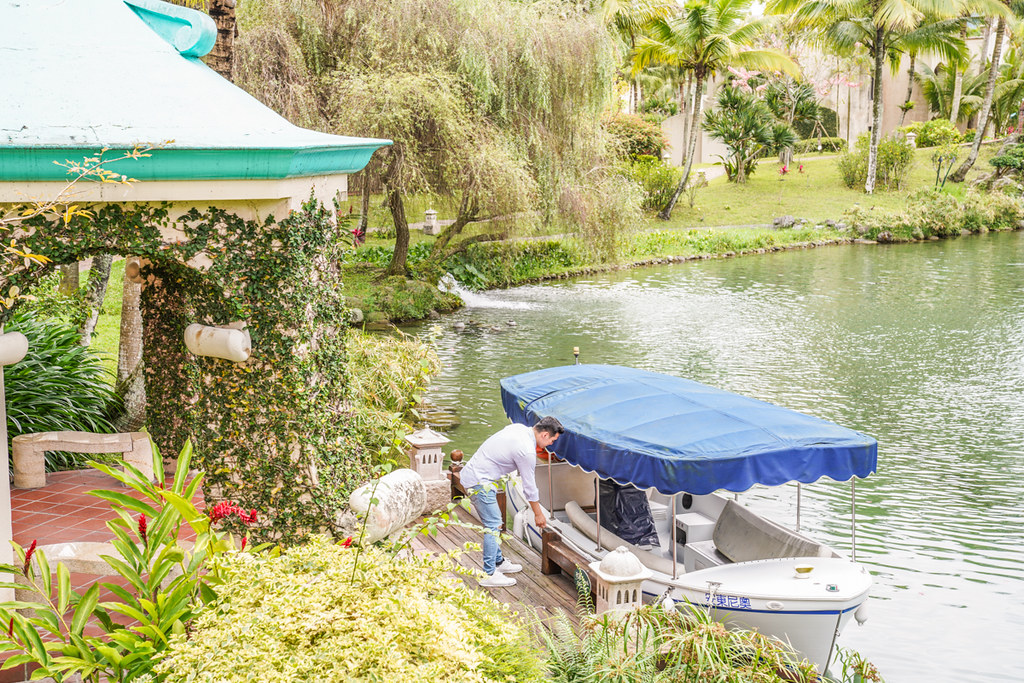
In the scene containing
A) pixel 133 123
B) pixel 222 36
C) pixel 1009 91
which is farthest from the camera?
pixel 1009 91

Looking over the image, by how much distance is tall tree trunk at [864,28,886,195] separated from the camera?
39.0 metres

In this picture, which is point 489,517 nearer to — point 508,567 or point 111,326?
point 508,567

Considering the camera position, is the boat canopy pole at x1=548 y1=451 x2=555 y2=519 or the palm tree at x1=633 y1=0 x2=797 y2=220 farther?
the palm tree at x1=633 y1=0 x2=797 y2=220

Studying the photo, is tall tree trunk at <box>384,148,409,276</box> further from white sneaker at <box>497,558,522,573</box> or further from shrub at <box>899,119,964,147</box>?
shrub at <box>899,119,964,147</box>

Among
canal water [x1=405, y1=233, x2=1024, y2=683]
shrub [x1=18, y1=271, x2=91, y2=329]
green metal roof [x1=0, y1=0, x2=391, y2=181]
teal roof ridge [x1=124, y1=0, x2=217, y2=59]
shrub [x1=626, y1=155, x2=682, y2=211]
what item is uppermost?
teal roof ridge [x1=124, y1=0, x2=217, y2=59]

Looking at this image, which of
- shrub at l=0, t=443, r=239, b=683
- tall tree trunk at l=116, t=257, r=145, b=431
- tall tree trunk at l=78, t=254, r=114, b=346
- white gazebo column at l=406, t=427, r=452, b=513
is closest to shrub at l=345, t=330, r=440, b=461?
white gazebo column at l=406, t=427, r=452, b=513

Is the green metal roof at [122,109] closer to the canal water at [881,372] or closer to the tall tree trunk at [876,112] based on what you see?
the canal water at [881,372]

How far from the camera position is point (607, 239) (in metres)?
23.3

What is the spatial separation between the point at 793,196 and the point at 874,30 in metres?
7.64

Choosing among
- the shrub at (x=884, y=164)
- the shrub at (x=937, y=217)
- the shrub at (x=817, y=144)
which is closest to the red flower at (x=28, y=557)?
the shrub at (x=937, y=217)

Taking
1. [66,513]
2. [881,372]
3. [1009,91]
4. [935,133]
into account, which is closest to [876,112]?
[935,133]

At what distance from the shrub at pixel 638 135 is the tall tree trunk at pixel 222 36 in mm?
31852

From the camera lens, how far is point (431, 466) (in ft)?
33.6

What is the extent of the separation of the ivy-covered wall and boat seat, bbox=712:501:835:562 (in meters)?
3.53
